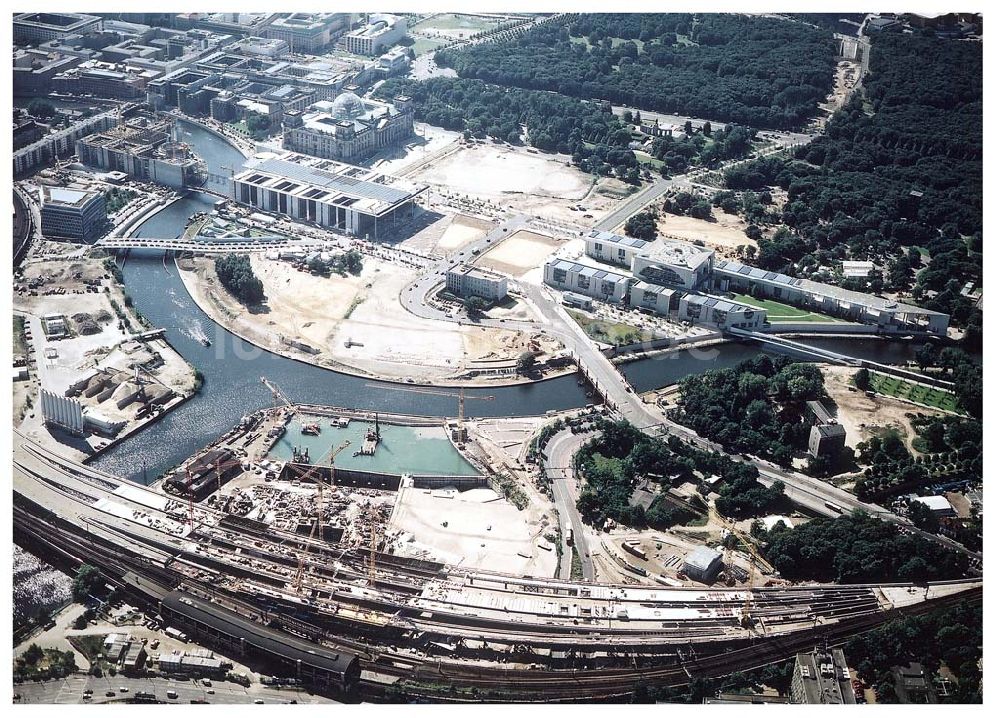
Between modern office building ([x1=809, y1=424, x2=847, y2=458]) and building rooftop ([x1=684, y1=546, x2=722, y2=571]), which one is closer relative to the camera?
building rooftop ([x1=684, y1=546, x2=722, y2=571])

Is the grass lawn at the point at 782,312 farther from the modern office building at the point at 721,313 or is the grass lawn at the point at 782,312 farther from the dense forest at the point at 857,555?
the dense forest at the point at 857,555

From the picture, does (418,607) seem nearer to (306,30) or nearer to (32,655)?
(32,655)

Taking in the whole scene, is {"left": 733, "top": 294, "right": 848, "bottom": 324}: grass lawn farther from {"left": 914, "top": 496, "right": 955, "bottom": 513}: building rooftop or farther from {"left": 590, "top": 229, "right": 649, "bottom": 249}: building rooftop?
{"left": 914, "top": 496, "right": 955, "bottom": 513}: building rooftop

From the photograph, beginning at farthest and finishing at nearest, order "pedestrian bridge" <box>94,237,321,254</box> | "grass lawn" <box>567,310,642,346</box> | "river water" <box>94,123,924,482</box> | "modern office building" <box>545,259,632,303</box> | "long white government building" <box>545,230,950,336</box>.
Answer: "pedestrian bridge" <box>94,237,321,254</box>, "modern office building" <box>545,259,632,303</box>, "long white government building" <box>545,230,950,336</box>, "grass lawn" <box>567,310,642,346</box>, "river water" <box>94,123,924,482</box>

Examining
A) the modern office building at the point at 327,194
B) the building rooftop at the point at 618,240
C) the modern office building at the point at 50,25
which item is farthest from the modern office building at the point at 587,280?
the modern office building at the point at 50,25

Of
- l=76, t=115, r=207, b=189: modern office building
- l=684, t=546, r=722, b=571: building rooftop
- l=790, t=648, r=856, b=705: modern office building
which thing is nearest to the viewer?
l=790, t=648, r=856, b=705: modern office building

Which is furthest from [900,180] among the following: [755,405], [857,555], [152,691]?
[152,691]

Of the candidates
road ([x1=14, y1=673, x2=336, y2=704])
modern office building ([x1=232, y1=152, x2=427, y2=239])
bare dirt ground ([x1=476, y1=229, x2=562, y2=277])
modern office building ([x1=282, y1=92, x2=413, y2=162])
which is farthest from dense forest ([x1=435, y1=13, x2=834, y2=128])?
road ([x1=14, y1=673, x2=336, y2=704])

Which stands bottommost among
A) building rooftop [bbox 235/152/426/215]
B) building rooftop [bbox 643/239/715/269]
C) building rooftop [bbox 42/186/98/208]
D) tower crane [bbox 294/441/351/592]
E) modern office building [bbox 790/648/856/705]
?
tower crane [bbox 294/441/351/592]
